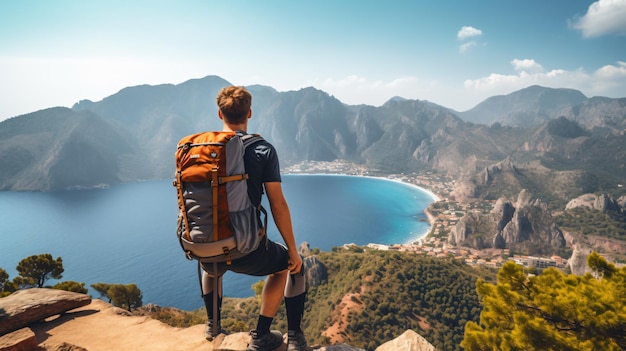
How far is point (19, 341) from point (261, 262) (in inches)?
190

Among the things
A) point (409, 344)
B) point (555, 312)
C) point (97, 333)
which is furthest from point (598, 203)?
point (97, 333)

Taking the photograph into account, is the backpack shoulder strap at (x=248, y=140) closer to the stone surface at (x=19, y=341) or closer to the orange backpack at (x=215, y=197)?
the orange backpack at (x=215, y=197)

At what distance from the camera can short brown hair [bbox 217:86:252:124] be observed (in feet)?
9.96

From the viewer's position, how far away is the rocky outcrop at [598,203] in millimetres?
98500

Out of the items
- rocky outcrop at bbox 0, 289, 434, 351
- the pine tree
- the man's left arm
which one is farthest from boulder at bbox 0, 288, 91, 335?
the pine tree

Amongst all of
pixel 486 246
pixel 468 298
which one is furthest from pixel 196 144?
pixel 486 246

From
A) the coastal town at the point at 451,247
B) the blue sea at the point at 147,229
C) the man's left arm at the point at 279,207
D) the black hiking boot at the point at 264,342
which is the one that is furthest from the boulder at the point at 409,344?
the coastal town at the point at 451,247

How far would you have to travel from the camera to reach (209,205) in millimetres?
2602

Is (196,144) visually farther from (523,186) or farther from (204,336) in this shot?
(523,186)

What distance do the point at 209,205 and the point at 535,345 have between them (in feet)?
33.7

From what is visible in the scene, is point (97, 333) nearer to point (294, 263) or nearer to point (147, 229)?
point (294, 263)

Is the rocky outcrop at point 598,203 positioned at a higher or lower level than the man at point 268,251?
lower

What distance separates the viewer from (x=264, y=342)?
363 cm

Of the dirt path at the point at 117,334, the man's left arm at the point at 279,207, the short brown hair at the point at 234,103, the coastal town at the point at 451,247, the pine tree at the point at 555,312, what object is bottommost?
the coastal town at the point at 451,247
